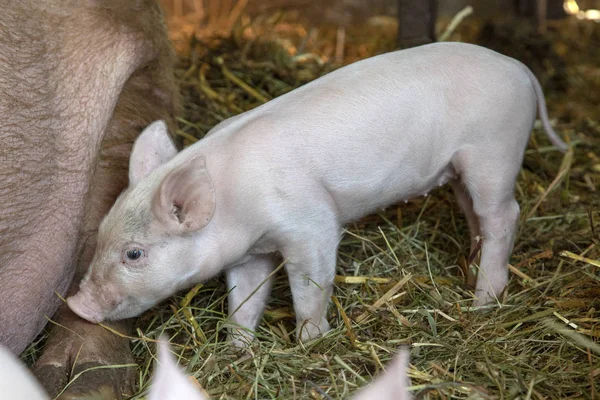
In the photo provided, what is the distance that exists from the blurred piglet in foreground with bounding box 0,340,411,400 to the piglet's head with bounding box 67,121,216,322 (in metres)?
0.55

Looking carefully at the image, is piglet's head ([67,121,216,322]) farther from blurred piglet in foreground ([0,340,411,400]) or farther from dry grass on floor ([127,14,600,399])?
blurred piglet in foreground ([0,340,411,400])

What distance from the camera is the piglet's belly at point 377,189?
2008 millimetres

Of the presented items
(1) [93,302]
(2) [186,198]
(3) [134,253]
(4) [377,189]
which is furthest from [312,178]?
(1) [93,302]

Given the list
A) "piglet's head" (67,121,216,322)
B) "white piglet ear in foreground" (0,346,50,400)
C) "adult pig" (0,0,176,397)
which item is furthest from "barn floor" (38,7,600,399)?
"white piglet ear in foreground" (0,346,50,400)

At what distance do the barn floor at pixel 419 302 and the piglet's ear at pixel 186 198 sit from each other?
0.86 ft

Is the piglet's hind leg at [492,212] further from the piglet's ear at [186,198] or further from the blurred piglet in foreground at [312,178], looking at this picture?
the piglet's ear at [186,198]

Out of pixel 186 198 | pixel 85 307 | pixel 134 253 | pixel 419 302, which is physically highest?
pixel 186 198

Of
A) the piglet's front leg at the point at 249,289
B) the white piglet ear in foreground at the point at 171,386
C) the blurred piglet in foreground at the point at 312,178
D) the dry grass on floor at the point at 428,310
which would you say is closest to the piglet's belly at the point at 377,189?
the blurred piglet in foreground at the point at 312,178

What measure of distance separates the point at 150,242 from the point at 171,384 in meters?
0.71

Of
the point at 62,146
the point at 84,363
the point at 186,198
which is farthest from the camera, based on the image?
the point at 62,146

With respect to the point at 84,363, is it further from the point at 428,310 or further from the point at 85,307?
the point at 428,310

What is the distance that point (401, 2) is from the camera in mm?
2863

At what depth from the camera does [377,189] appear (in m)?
2.05

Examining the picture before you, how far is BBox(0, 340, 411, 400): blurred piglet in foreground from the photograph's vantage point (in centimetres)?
109
